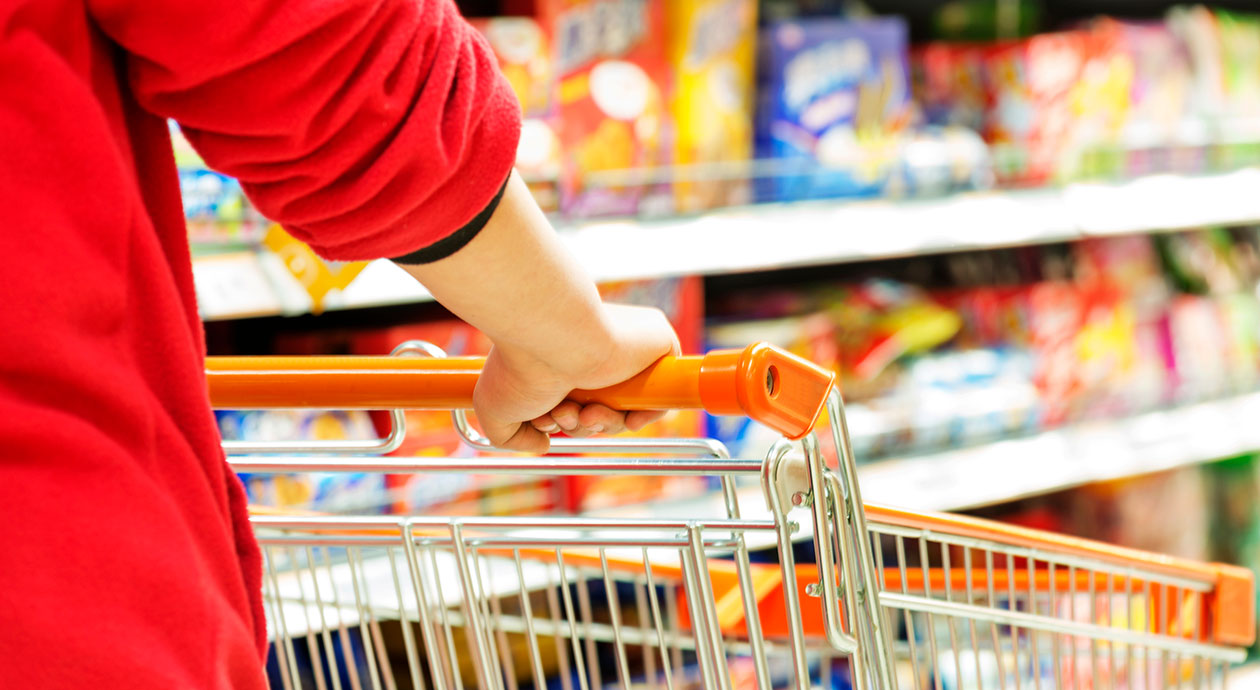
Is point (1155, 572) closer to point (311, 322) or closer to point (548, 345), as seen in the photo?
point (548, 345)

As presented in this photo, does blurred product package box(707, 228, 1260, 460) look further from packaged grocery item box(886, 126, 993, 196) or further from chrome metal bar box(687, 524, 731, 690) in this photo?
chrome metal bar box(687, 524, 731, 690)

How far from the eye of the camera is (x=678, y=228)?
70.9 inches

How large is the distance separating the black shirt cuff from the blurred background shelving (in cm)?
74

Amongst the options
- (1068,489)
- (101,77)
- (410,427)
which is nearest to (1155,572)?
(410,427)

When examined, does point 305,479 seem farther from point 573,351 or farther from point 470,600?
point 573,351

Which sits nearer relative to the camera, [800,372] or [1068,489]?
[800,372]

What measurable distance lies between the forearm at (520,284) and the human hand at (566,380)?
2 cm

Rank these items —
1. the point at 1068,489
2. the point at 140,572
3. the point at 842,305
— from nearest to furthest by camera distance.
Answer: the point at 140,572 → the point at 842,305 → the point at 1068,489

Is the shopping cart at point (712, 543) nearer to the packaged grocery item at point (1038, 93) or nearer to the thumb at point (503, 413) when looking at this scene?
the thumb at point (503, 413)

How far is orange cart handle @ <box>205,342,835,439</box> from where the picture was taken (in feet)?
2.32

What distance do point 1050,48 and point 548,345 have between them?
1.93m

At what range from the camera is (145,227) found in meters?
0.49

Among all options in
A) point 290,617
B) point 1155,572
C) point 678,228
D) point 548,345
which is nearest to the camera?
point 548,345

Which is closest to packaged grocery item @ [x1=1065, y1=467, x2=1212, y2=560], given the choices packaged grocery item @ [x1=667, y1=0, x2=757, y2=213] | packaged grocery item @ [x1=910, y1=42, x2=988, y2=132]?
packaged grocery item @ [x1=910, y1=42, x2=988, y2=132]
